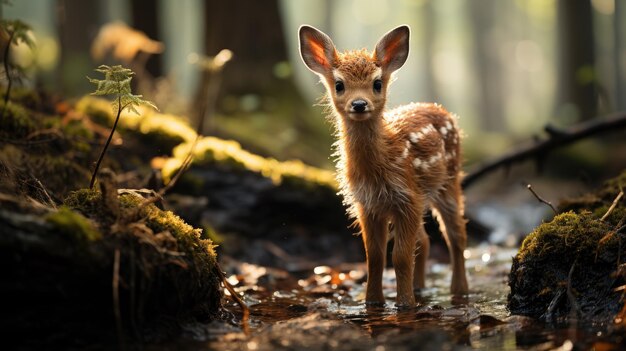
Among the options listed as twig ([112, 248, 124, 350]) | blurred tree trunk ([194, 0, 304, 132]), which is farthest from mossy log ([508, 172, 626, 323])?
blurred tree trunk ([194, 0, 304, 132])

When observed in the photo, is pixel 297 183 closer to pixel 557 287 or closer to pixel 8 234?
pixel 557 287

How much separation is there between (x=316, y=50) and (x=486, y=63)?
41.7 metres

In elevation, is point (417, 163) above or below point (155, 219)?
above

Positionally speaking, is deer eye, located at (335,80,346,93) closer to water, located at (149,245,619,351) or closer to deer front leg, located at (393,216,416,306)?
deer front leg, located at (393,216,416,306)

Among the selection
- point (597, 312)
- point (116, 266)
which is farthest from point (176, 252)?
point (597, 312)

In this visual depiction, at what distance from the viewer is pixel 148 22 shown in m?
14.0

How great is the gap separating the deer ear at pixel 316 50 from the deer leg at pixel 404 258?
5.32 feet

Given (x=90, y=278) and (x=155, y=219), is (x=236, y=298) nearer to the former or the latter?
(x=155, y=219)

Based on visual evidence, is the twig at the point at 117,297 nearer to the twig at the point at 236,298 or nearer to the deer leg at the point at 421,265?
the twig at the point at 236,298

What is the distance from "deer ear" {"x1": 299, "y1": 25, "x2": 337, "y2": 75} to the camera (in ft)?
21.0

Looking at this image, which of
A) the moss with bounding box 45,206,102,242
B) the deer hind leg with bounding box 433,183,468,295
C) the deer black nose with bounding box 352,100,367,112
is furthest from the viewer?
the deer hind leg with bounding box 433,183,468,295

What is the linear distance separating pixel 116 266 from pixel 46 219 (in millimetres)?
497

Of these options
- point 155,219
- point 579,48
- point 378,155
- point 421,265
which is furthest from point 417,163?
point 579,48

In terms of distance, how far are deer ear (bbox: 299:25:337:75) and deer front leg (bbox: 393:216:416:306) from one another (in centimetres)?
162
